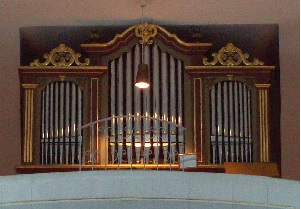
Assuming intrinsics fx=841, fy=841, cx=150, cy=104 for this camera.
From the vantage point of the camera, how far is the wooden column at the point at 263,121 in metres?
9.34

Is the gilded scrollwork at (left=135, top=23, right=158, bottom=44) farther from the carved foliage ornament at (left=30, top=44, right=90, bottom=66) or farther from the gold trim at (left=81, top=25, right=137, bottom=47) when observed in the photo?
the carved foliage ornament at (left=30, top=44, right=90, bottom=66)

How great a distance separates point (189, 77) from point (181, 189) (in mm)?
4064

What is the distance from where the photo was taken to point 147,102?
9.59 metres

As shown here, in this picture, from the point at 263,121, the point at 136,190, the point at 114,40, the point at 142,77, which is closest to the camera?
the point at 136,190

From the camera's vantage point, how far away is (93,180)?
5699 millimetres

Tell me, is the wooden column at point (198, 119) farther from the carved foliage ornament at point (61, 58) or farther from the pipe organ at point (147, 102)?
the carved foliage ornament at point (61, 58)

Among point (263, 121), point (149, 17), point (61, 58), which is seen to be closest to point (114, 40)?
point (149, 17)

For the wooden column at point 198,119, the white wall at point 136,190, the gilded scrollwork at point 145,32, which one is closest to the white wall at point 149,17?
the gilded scrollwork at point 145,32

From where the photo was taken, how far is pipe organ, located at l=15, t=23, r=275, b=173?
30.8 feet

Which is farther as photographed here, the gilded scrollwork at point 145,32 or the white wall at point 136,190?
the gilded scrollwork at point 145,32

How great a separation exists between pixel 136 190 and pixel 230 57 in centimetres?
419

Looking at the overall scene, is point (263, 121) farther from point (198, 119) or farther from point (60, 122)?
point (60, 122)

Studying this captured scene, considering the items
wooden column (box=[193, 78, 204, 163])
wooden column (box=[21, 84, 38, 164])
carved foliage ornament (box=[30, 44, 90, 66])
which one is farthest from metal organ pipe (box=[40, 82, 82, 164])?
wooden column (box=[193, 78, 204, 163])

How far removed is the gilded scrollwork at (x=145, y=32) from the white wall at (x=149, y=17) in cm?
11
